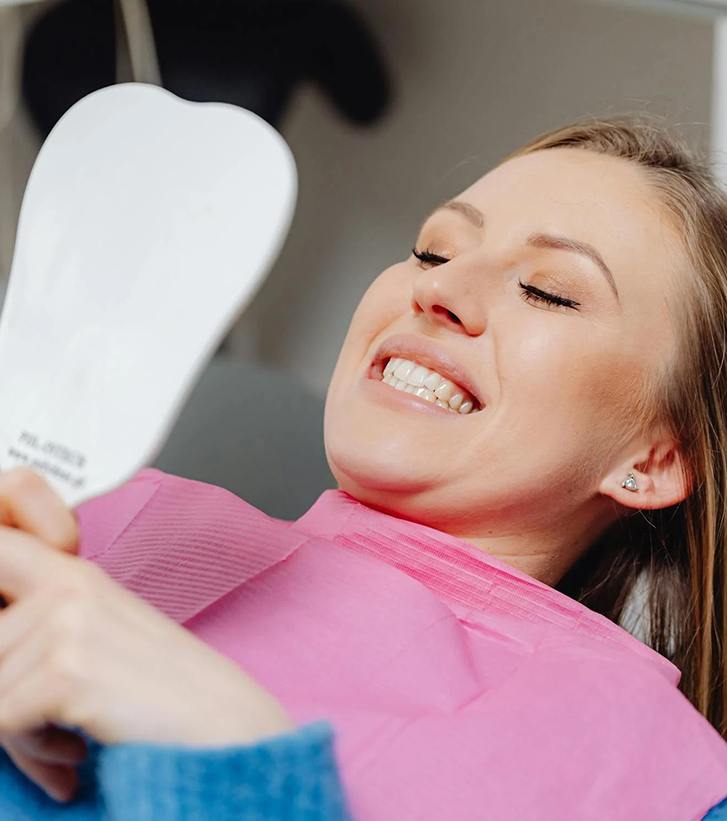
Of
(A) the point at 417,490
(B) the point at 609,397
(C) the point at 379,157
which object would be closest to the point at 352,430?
(A) the point at 417,490

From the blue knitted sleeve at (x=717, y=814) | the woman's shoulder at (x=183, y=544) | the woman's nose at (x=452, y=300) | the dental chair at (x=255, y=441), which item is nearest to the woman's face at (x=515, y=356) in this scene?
the woman's nose at (x=452, y=300)

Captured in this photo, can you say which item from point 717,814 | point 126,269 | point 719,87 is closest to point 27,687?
point 126,269

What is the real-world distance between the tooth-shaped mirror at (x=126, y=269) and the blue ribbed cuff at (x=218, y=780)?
0.47ft

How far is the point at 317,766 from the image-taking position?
23.6 inches

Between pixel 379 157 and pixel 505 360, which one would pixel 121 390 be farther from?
pixel 379 157

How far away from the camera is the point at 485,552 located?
0.98 metres

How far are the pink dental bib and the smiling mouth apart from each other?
0.34 ft

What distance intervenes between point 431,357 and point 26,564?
418 mm

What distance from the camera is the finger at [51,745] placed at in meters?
0.65

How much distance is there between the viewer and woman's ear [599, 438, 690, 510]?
3.35 ft

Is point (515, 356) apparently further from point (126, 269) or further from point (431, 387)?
point (126, 269)

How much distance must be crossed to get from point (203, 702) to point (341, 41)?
136 cm

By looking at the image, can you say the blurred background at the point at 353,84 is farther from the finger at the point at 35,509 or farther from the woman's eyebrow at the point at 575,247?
the finger at the point at 35,509

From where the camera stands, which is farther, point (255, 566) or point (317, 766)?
point (255, 566)
